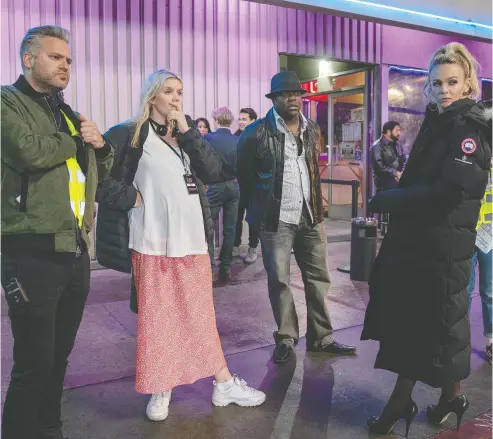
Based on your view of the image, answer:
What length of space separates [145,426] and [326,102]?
1047cm

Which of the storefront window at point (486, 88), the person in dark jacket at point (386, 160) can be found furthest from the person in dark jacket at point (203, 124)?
the storefront window at point (486, 88)

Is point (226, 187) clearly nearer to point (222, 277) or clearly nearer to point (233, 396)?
point (222, 277)

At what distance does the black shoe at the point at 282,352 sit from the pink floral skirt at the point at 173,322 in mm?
850

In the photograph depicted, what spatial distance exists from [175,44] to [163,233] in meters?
5.24

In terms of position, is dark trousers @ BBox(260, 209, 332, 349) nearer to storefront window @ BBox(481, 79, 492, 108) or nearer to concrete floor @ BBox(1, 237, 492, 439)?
concrete floor @ BBox(1, 237, 492, 439)

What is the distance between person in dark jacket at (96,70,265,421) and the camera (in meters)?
3.01

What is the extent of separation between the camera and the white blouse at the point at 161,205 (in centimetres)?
303

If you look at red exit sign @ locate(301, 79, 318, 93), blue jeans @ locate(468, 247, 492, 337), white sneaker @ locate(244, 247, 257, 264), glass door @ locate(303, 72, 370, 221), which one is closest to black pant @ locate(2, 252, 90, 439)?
blue jeans @ locate(468, 247, 492, 337)

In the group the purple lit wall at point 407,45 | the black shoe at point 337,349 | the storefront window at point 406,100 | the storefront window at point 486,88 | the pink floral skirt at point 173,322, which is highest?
the purple lit wall at point 407,45

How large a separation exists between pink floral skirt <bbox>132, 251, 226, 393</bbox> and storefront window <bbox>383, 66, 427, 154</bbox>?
25.8 ft

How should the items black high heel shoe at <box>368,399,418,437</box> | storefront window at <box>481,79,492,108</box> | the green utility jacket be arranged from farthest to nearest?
storefront window at <box>481,79,492,108</box>
black high heel shoe at <box>368,399,418,437</box>
the green utility jacket

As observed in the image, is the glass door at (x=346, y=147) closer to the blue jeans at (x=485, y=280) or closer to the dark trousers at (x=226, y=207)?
the dark trousers at (x=226, y=207)

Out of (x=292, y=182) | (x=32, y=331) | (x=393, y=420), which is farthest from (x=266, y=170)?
(x=32, y=331)

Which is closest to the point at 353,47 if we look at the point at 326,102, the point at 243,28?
the point at 243,28
